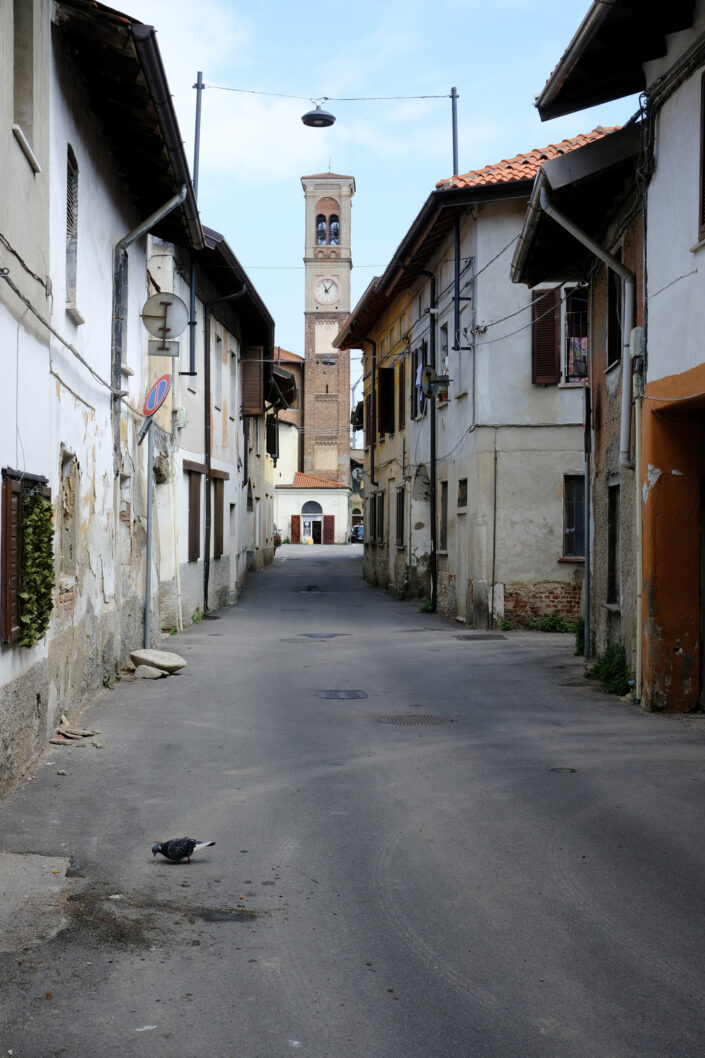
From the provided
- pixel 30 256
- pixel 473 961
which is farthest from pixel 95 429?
pixel 473 961

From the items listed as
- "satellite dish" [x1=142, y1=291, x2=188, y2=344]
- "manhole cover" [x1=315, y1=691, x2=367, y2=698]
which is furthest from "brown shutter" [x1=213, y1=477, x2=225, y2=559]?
"manhole cover" [x1=315, y1=691, x2=367, y2=698]

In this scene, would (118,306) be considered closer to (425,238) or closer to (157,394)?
(157,394)

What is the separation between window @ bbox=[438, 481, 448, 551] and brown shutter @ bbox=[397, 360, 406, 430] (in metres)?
5.24

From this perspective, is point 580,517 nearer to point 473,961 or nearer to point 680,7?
point 680,7

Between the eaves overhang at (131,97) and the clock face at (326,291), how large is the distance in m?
63.7

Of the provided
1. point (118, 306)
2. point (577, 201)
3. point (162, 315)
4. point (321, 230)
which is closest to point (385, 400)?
point (162, 315)

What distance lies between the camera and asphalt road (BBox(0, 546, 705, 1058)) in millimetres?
3762

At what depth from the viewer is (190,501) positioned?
63.7ft

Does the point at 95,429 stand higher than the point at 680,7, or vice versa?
the point at 680,7

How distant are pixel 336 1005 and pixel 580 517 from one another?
51.4 ft

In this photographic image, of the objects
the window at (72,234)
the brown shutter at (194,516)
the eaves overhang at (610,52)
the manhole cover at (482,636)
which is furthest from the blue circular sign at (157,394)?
the manhole cover at (482,636)

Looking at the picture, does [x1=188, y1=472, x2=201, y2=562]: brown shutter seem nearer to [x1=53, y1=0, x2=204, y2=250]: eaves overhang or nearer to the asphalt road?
[x1=53, y1=0, x2=204, y2=250]: eaves overhang

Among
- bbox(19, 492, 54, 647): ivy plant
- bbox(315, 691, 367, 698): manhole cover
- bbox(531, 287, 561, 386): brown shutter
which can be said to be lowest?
bbox(315, 691, 367, 698): manhole cover

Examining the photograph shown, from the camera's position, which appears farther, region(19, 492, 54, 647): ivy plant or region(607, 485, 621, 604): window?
region(607, 485, 621, 604): window
